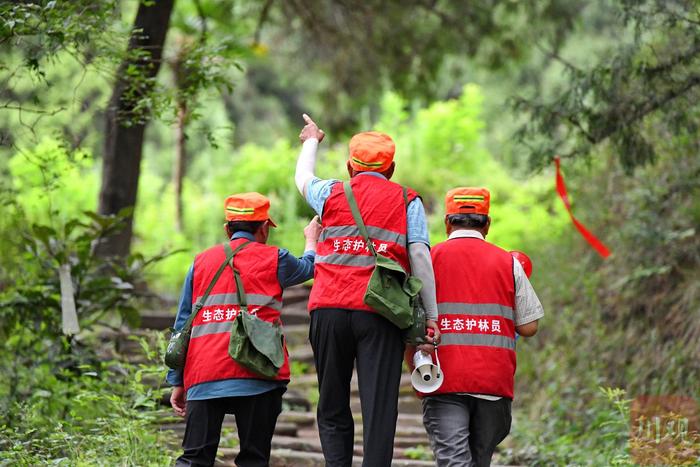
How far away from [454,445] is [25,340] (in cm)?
446

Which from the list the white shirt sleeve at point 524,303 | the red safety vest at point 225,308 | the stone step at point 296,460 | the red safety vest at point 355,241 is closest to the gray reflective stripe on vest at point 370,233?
the red safety vest at point 355,241

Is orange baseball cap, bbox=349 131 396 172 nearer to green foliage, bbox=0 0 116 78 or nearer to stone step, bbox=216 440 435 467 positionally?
green foliage, bbox=0 0 116 78

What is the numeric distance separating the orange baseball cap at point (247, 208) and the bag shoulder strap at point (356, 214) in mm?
514

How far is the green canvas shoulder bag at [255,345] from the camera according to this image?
4.75 meters

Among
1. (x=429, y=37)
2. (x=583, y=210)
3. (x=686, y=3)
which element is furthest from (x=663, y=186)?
(x=429, y=37)

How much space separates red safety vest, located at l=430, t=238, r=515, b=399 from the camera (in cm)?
474

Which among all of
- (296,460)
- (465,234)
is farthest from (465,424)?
(296,460)

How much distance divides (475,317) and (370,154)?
903 millimetres

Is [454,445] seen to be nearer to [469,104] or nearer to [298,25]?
[298,25]

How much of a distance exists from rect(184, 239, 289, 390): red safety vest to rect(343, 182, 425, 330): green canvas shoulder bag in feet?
1.95

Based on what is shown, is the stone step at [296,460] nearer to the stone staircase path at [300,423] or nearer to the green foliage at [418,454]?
the stone staircase path at [300,423]

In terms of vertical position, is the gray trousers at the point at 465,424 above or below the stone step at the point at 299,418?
above

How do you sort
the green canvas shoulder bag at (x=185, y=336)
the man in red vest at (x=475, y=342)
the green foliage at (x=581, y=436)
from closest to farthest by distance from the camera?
the man in red vest at (x=475, y=342), the green canvas shoulder bag at (x=185, y=336), the green foliage at (x=581, y=436)

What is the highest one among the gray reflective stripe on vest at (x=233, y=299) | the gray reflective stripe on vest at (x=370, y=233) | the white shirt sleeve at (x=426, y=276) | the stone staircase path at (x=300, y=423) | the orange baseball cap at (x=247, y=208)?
the orange baseball cap at (x=247, y=208)
